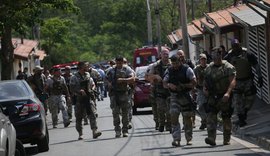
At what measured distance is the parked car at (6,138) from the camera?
10.5m

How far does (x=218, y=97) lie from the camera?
15.1 meters

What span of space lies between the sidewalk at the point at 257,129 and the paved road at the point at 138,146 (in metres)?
0.24

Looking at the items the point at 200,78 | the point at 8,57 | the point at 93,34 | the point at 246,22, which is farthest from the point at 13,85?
the point at 93,34

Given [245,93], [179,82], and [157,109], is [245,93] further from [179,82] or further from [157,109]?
[179,82]

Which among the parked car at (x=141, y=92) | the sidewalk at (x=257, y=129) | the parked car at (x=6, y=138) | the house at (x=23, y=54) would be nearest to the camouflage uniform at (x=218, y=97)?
the sidewalk at (x=257, y=129)

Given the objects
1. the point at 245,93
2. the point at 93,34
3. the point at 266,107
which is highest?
the point at 245,93

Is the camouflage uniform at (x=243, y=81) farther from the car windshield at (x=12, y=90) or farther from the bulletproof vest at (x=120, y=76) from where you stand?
the car windshield at (x=12, y=90)

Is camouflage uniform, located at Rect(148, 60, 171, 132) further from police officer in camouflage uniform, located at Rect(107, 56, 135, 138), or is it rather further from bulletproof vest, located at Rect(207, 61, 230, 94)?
bulletproof vest, located at Rect(207, 61, 230, 94)

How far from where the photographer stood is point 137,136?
18.4 meters

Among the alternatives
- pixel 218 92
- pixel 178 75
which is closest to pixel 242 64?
pixel 178 75

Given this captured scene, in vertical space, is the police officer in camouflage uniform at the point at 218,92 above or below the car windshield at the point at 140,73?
above

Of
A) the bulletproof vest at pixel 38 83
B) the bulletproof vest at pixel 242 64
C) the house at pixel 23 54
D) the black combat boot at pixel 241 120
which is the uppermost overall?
the bulletproof vest at pixel 242 64

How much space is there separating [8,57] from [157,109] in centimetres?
1469

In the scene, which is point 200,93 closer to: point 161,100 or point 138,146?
point 161,100
